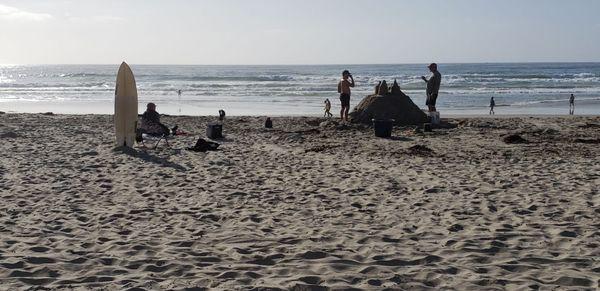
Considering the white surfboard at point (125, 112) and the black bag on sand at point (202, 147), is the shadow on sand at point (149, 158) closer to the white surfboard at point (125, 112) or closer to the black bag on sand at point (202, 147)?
the white surfboard at point (125, 112)

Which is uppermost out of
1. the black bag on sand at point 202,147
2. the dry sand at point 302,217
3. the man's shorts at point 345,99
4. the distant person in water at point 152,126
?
the man's shorts at point 345,99

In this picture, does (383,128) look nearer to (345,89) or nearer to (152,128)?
(345,89)

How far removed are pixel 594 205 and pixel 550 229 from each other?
3.94 ft

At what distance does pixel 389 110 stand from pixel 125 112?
6610mm

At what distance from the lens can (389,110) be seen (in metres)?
15.1

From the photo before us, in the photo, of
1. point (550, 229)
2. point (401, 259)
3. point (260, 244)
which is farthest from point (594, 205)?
point (260, 244)

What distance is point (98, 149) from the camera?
1119cm

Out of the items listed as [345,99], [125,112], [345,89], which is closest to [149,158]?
[125,112]

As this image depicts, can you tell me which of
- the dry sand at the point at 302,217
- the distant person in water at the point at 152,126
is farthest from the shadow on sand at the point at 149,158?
the distant person in water at the point at 152,126

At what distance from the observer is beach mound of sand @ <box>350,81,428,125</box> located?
15064mm

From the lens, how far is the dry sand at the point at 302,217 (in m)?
4.34

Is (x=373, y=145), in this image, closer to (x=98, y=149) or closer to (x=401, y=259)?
(x=98, y=149)

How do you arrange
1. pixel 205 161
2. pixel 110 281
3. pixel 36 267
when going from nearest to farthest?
pixel 110 281, pixel 36 267, pixel 205 161

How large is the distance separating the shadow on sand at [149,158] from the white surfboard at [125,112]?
0.23 meters
